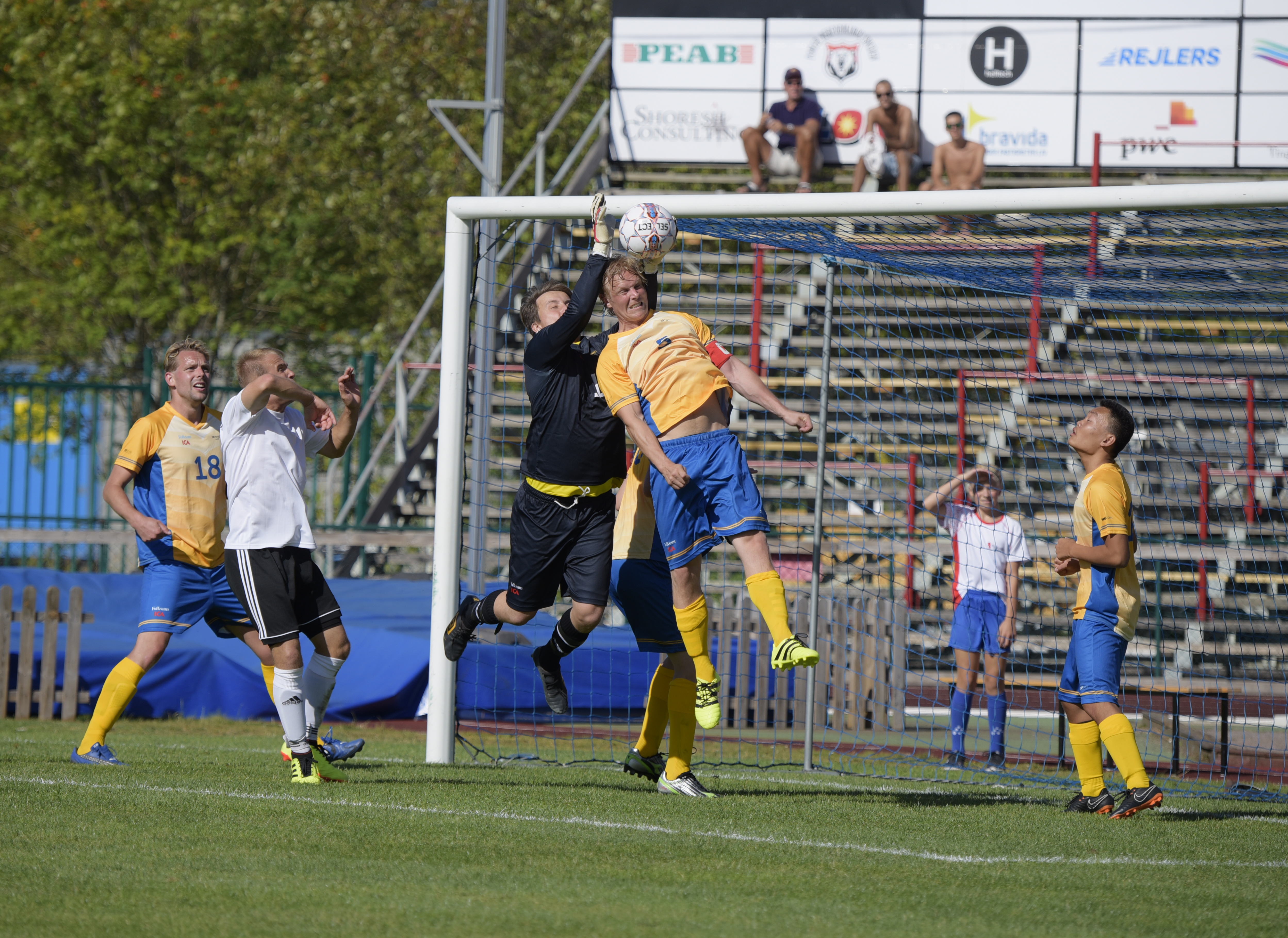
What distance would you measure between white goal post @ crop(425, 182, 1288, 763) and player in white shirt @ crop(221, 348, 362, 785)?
3.71 ft

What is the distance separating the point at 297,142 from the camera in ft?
78.8

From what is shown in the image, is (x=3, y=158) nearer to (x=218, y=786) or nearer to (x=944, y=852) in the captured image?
(x=218, y=786)

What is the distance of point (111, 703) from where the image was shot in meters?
7.48

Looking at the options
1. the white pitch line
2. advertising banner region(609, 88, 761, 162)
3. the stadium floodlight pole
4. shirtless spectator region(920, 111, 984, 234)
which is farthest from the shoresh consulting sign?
the white pitch line

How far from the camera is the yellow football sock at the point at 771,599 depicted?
20.4ft

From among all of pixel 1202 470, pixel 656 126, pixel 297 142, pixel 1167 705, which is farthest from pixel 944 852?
pixel 297 142

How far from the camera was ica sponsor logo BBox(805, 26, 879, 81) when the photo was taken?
19047 mm

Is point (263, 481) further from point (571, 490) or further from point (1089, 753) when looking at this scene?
point (1089, 753)

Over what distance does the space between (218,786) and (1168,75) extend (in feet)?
52.6

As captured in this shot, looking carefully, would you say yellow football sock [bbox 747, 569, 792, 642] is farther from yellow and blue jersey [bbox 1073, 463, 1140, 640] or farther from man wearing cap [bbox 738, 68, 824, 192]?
man wearing cap [bbox 738, 68, 824, 192]

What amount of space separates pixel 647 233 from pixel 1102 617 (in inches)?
111

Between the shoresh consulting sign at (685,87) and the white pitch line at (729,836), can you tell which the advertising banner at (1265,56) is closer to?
→ the shoresh consulting sign at (685,87)

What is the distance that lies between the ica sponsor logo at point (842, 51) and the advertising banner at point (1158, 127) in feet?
9.52

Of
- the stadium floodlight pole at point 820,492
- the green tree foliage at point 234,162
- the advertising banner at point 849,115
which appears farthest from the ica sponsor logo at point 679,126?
the stadium floodlight pole at point 820,492
